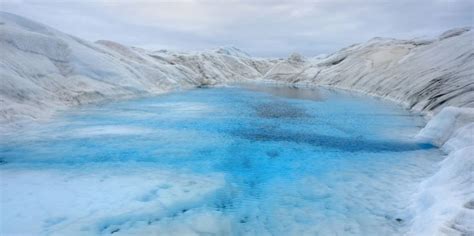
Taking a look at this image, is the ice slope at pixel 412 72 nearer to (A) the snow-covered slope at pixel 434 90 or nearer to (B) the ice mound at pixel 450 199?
(A) the snow-covered slope at pixel 434 90

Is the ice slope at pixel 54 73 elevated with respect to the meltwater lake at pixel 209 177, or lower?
elevated

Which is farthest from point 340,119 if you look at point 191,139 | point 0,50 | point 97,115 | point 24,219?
point 0,50

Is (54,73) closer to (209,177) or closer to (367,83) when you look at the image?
(209,177)

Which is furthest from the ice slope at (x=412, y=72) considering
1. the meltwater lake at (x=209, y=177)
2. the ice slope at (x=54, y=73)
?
the ice slope at (x=54, y=73)

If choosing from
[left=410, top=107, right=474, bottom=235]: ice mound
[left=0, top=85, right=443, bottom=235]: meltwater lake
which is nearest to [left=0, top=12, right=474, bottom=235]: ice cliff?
[left=410, top=107, right=474, bottom=235]: ice mound

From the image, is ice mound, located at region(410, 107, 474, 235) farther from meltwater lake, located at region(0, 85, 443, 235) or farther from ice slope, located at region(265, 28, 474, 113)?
ice slope, located at region(265, 28, 474, 113)

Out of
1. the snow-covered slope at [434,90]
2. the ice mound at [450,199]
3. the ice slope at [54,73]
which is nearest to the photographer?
the ice mound at [450,199]
